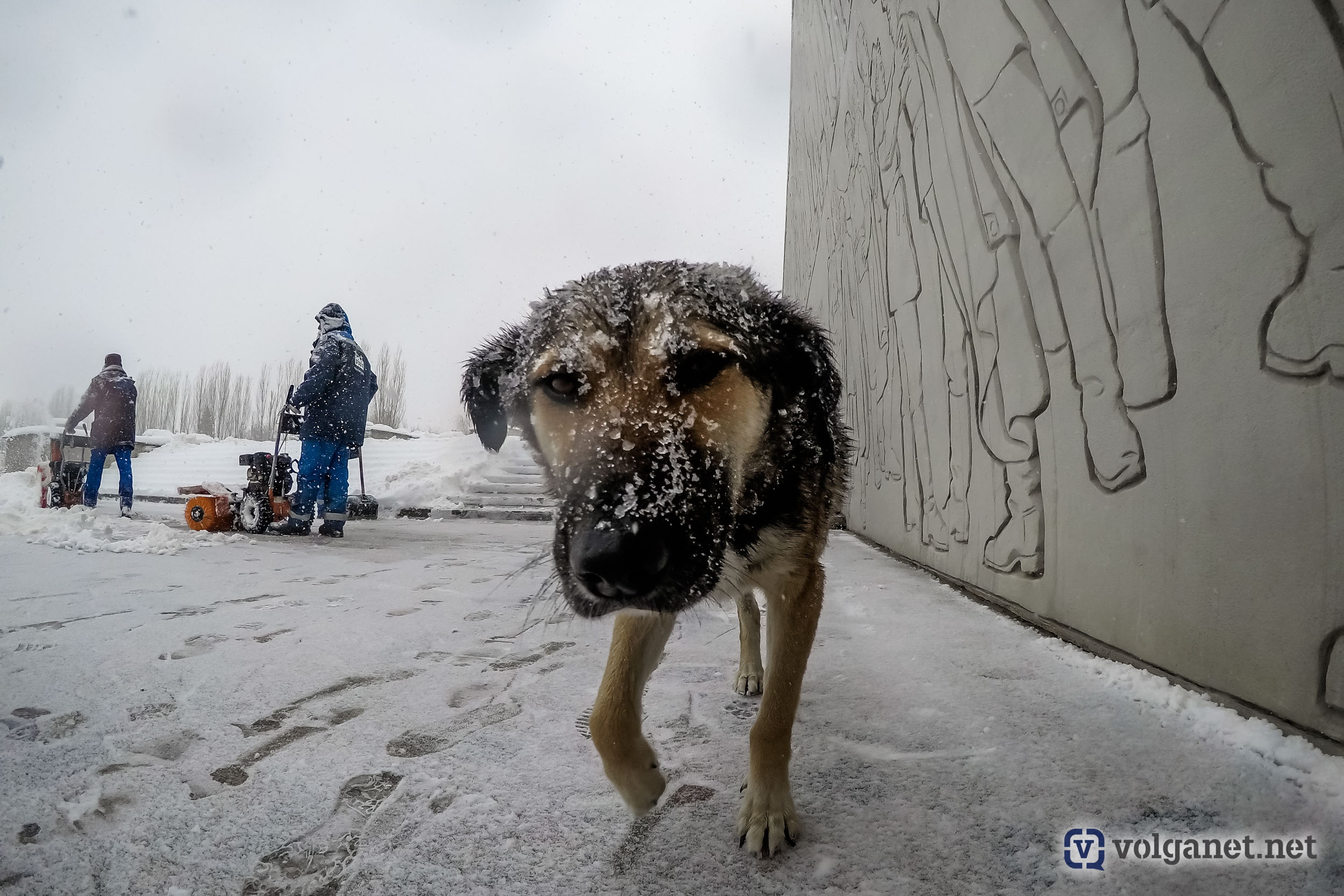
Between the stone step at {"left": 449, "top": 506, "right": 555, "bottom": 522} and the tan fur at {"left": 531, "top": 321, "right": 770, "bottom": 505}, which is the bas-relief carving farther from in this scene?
the stone step at {"left": 449, "top": 506, "right": 555, "bottom": 522}

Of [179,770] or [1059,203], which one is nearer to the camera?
[179,770]

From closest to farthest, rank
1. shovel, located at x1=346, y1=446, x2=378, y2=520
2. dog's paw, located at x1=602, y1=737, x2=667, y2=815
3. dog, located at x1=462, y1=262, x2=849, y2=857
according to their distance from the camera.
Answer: dog, located at x1=462, y1=262, x2=849, y2=857 → dog's paw, located at x1=602, y1=737, x2=667, y2=815 → shovel, located at x1=346, y1=446, x2=378, y2=520

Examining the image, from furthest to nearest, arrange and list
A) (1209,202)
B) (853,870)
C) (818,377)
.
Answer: (818,377) → (1209,202) → (853,870)

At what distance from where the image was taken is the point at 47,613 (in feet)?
9.22

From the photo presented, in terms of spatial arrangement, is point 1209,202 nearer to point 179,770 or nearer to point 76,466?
point 179,770

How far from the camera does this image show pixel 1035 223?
282 centimetres

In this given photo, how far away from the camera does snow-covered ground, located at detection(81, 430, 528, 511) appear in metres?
9.69

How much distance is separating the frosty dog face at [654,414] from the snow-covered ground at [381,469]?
306 inches


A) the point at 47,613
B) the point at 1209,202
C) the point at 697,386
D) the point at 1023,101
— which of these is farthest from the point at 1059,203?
the point at 47,613

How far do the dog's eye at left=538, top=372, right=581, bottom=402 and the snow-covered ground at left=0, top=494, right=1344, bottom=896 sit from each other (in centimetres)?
58

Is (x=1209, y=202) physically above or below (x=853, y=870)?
above

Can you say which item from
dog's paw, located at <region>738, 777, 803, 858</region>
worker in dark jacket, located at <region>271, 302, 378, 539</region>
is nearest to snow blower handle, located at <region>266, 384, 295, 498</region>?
worker in dark jacket, located at <region>271, 302, 378, 539</region>

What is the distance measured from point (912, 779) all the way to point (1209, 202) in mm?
2098

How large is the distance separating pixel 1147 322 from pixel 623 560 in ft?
7.55
